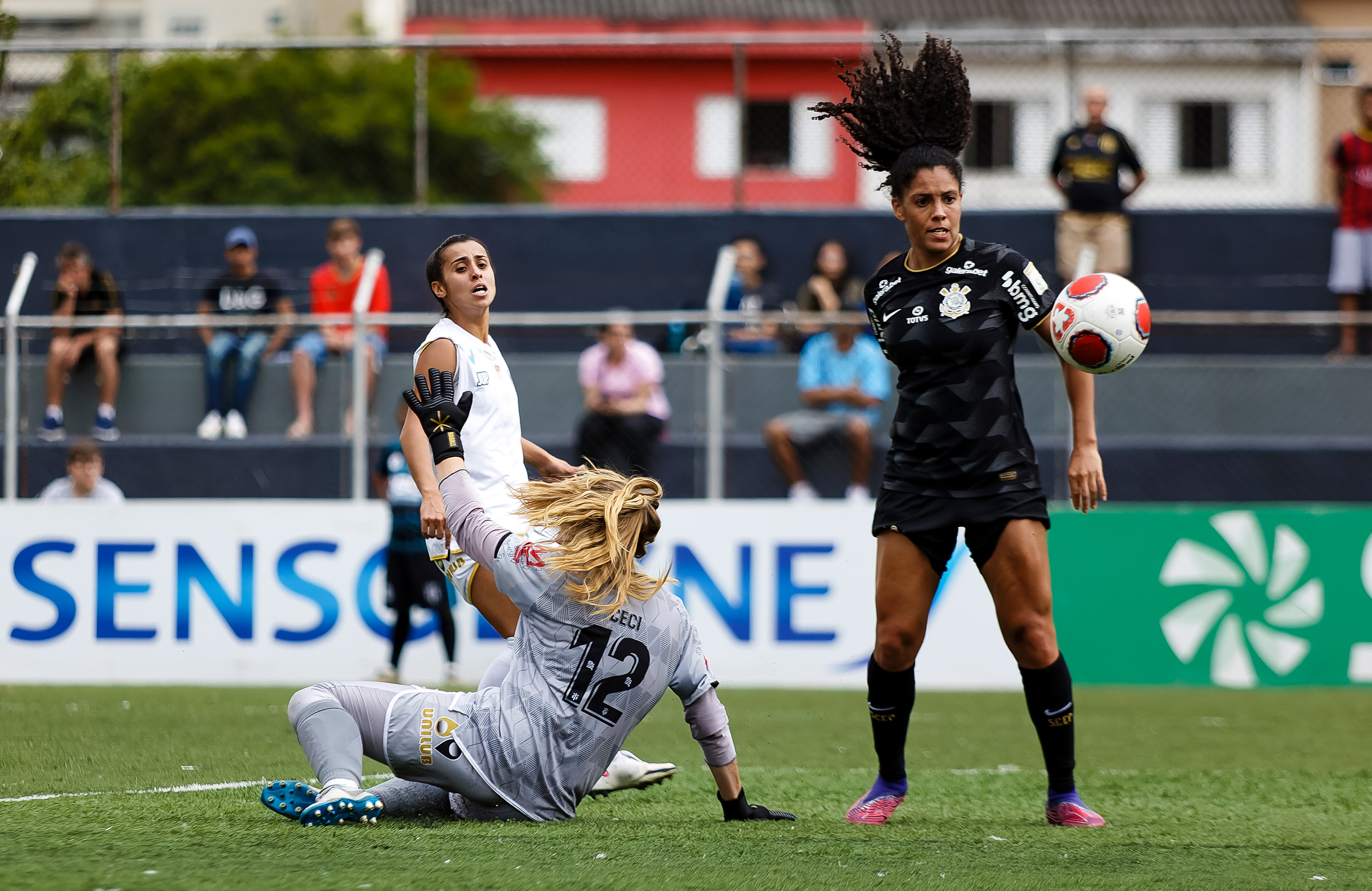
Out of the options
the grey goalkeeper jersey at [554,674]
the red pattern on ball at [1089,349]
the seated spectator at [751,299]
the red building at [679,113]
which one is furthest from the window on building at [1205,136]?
A: the grey goalkeeper jersey at [554,674]

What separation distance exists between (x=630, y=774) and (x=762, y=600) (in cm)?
556

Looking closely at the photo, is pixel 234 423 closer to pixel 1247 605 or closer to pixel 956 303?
pixel 1247 605

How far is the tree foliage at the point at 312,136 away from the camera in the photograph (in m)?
34.1

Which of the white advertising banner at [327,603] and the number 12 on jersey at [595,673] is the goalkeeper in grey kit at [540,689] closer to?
the number 12 on jersey at [595,673]

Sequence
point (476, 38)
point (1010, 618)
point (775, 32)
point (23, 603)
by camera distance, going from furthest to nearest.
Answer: point (775, 32)
point (476, 38)
point (23, 603)
point (1010, 618)

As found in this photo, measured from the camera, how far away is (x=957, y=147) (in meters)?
5.63

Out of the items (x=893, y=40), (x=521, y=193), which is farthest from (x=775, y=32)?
(x=893, y=40)

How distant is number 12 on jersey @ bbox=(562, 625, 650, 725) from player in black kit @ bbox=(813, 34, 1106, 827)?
97 cm

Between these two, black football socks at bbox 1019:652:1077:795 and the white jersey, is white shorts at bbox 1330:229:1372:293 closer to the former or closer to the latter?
black football socks at bbox 1019:652:1077:795

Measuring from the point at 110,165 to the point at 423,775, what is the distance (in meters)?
11.8

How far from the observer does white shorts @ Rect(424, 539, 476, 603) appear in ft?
17.7

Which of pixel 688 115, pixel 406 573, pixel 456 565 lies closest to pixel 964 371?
pixel 456 565

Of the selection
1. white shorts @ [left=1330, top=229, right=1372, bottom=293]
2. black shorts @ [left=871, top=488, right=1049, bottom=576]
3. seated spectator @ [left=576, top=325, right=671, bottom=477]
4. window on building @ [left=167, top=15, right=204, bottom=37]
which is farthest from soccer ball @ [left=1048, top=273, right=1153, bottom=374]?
window on building @ [left=167, top=15, right=204, bottom=37]

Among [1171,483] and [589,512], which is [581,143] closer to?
[1171,483]
